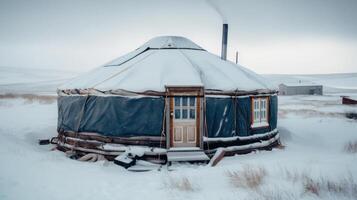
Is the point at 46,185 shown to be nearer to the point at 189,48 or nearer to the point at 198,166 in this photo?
the point at 198,166

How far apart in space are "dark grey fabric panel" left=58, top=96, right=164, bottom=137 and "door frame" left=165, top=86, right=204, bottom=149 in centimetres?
20

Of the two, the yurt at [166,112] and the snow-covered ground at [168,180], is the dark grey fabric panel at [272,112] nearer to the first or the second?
the yurt at [166,112]

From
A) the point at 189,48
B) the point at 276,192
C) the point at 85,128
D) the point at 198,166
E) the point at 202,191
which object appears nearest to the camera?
the point at 276,192

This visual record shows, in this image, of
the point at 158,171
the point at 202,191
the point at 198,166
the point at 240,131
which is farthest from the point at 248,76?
the point at 202,191

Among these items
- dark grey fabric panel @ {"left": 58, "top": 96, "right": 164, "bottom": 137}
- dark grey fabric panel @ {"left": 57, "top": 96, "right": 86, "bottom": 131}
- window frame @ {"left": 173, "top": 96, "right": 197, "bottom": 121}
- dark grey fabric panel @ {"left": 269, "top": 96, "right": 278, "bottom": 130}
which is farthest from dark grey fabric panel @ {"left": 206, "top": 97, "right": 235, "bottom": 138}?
dark grey fabric panel @ {"left": 57, "top": 96, "right": 86, "bottom": 131}

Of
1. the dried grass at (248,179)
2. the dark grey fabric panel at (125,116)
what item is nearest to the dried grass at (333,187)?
the dried grass at (248,179)

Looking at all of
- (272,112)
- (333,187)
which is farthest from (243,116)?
(333,187)

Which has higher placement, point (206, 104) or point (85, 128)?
point (206, 104)

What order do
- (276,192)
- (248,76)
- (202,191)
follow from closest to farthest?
(276,192)
(202,191)
(248,76)

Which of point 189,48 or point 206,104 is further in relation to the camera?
point 189,48

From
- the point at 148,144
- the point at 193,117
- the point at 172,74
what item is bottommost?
the point at 148,144

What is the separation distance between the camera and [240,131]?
25.3 ft

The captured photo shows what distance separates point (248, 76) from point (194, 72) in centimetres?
225

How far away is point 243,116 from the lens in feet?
25.6
